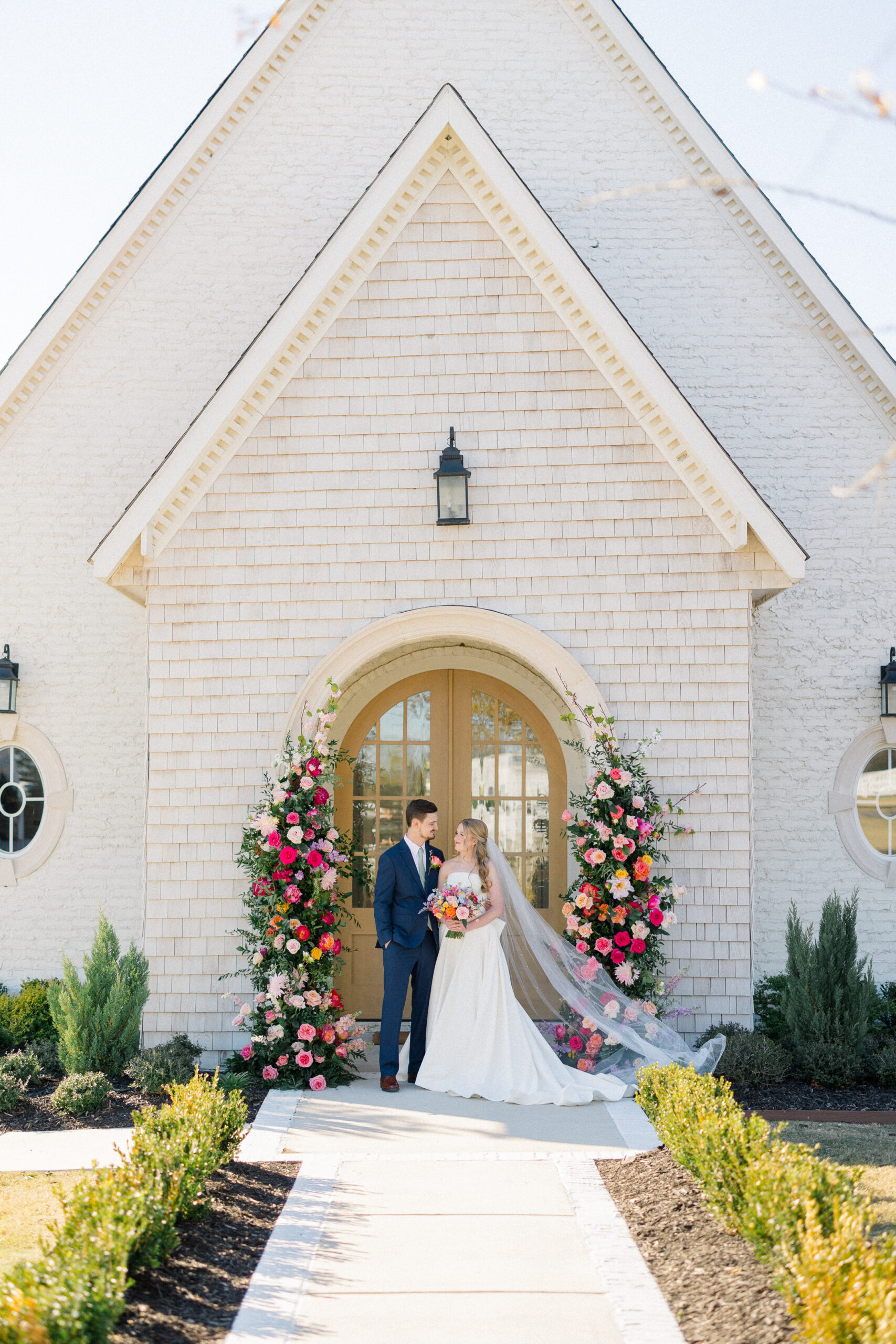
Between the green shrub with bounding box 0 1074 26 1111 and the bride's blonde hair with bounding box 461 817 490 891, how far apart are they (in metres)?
3.43

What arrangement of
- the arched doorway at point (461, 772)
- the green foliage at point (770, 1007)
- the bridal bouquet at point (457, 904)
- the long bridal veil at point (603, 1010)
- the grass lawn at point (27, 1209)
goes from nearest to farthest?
the grass lawn at point (27, 1209), the long bridal veil at point (603, 1010), the bridal bouquet at point (457, 904), the green foliage at point (770, 1007), the arched doorway at point (461, 772)

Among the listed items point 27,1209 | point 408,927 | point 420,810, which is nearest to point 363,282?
point 420,810

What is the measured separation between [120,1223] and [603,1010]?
169 inches

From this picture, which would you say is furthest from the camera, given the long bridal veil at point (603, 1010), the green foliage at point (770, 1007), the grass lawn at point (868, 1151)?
the green foliage at point (770, 1007)

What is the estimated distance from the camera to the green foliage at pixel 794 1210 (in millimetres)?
3367

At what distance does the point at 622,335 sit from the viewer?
26.3ft

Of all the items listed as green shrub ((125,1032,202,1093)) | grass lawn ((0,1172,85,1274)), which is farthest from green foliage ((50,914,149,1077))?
grass lawn ((0,1172,85,1274))

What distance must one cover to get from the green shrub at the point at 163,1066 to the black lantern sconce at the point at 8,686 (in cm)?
398

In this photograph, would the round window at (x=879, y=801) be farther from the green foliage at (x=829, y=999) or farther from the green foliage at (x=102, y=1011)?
the green foliage at (x=102, y=1011)

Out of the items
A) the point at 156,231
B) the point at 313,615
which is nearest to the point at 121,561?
the point at 313,615

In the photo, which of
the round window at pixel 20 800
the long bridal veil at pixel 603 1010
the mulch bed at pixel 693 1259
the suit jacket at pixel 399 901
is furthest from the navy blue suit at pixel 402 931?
the round window at pixel 20 800

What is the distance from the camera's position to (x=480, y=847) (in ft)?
26.0

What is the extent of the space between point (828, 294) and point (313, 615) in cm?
600

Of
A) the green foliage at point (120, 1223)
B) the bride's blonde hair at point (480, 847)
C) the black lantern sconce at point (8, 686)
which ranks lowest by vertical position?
the green foliage at point (120, 1223)
